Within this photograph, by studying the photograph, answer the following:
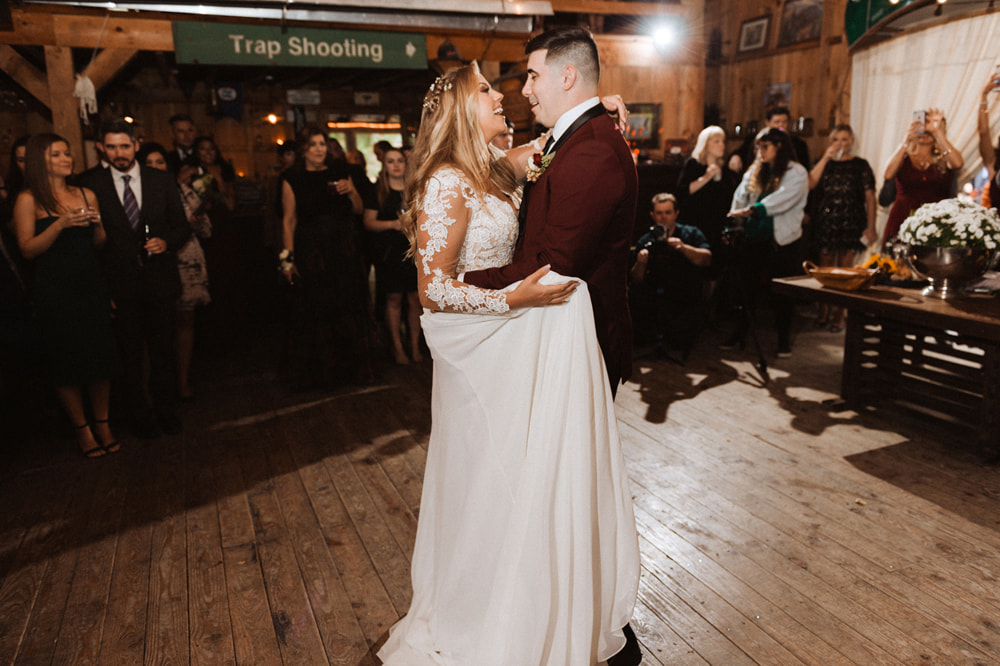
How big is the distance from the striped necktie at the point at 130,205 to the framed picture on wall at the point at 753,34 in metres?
7.44

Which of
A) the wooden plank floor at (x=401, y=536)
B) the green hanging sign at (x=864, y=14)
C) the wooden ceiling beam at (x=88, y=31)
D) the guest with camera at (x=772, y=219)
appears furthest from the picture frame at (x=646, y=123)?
the wooden ceiling beam at (x=88, y=31)

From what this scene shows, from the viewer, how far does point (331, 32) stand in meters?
5.14

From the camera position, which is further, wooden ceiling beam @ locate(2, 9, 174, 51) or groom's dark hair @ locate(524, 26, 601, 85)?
wooden ceiling beam @ locate(2, 9, 174, 51)

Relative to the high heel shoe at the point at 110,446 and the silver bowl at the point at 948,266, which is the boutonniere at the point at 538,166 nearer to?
the silver bowl at the point at 948,266

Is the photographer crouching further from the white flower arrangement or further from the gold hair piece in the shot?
the gold hair piece

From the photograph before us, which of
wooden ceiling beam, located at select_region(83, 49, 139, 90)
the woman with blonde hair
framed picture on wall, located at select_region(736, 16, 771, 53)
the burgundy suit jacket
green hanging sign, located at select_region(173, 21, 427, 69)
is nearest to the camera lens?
the burgundy suit jacket

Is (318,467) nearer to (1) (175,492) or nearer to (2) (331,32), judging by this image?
(1) (175,492)

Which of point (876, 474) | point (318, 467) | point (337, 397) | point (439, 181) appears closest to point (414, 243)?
point (439, 181)

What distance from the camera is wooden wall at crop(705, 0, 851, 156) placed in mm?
7301

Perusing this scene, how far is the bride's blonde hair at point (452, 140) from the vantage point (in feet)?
5.82

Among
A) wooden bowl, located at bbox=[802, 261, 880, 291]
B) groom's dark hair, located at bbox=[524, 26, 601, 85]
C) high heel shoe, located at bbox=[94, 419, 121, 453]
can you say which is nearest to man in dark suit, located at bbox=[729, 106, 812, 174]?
wooden bowl, located at bbox=[802, 261, 880, 291]

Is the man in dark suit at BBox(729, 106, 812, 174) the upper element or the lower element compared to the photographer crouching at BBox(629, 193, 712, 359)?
upper

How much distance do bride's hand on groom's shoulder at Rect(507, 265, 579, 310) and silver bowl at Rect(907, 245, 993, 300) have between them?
2.75 metres

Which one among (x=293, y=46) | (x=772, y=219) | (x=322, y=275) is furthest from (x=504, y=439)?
(x=293, y=46)
